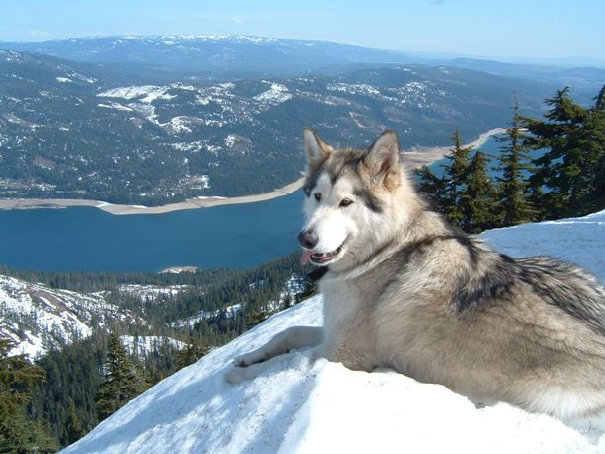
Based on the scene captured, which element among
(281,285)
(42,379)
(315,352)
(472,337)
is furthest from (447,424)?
(281,285)

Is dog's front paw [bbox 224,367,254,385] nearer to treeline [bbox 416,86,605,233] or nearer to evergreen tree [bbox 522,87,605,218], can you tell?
treeline [bbox 416,86,605,233]

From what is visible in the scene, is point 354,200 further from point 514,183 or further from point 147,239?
point 147,239

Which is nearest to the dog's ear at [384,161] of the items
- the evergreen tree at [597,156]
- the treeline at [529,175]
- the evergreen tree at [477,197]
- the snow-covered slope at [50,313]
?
the treeline at [529,175]

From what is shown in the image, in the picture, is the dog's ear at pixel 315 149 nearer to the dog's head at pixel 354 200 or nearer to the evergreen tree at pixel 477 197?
the dog's head at pixel 354 200

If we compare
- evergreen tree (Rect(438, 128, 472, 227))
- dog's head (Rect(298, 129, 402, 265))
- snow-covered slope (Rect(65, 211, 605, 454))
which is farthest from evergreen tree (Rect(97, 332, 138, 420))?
dog's head (Rect(298, 129, 402, 265))

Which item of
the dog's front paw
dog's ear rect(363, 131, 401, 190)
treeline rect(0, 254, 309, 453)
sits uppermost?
dog's ear rect(363, 131, 401, 190)

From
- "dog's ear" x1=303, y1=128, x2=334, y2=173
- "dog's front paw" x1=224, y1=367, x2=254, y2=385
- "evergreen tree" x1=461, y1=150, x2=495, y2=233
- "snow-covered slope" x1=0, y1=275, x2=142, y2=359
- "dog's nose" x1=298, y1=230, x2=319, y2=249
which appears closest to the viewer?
"dog's nose" x1=298, y1=230, x2=319, y2=249
